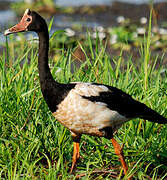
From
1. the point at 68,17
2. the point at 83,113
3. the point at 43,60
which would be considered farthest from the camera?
the point at 68,17

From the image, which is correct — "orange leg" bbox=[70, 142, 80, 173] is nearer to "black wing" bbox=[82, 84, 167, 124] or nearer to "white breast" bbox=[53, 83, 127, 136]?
"white breast" bbox=[53, 83, 127, 136]

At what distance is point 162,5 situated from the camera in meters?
9.81

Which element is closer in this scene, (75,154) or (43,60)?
(43,60)

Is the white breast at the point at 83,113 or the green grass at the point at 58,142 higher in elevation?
the white breast at the point at 83,113

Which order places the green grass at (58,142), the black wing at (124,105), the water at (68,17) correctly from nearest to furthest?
the black wing at (124,105)
the green grass at (58,142)
the water at (68,17)

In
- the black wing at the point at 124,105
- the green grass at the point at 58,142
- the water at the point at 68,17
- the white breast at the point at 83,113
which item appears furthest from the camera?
the water at the point at 68,17

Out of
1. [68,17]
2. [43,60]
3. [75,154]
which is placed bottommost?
[75,154]

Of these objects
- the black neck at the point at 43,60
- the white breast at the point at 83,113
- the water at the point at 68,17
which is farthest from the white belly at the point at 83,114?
the water at the point at 68,17

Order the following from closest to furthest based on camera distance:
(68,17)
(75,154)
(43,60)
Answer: (43,60)
(75,154)
(68,17)

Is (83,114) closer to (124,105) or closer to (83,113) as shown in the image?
(83,113)

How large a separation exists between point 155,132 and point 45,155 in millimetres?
969

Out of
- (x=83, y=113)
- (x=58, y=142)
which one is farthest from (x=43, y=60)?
(x=58, y=142)

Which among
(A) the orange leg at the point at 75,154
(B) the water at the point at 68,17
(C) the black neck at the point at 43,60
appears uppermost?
(C) the black neck at the point at 43,60

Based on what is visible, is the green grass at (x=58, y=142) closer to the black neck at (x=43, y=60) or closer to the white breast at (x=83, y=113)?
the white breast at (x=83, y=113)
